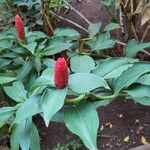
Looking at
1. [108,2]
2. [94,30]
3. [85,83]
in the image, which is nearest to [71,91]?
[85,83]

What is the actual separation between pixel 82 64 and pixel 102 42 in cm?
40

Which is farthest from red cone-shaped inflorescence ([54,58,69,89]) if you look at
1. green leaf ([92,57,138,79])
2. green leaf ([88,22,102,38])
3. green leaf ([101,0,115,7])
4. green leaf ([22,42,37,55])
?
green leaf ([101,0,115,7])

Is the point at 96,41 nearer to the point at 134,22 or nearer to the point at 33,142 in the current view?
the point at 134,22

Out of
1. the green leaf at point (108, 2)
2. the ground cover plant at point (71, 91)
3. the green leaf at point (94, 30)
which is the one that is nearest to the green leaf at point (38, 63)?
the ground cover plant at point (71, 91)

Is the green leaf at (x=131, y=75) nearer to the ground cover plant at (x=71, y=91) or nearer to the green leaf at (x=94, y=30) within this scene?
the ground cover plant at (x=71, y=91)

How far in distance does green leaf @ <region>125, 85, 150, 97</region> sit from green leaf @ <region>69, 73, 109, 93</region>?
84mm

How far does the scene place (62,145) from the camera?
2.09 m

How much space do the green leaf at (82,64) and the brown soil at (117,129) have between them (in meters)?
0.65

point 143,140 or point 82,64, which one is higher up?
point 82,64

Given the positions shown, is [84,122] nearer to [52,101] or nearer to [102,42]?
[52,101]

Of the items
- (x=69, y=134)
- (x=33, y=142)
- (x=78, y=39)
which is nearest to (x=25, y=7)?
(x=78, y=39)

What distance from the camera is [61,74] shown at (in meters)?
1.18

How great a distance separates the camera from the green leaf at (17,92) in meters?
1.43

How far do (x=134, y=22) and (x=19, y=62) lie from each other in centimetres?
79
